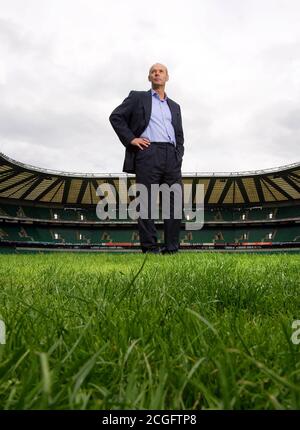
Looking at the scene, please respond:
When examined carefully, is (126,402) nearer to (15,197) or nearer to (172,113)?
(172,113)

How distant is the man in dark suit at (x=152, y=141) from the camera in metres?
6.54

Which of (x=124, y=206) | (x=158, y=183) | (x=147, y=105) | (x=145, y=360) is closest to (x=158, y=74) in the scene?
(x=147, y=105)

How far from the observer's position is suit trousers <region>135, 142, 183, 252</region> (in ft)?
21.4

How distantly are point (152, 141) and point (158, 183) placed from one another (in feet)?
2.28

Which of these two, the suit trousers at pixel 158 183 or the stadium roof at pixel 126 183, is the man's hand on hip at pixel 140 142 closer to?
the suit trousers at pixel 158 183

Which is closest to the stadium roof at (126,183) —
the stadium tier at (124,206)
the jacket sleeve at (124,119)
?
the stadium tier at (124,206)

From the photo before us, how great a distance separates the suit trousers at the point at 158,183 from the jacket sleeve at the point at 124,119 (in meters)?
0.32

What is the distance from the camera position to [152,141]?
21.9 feet

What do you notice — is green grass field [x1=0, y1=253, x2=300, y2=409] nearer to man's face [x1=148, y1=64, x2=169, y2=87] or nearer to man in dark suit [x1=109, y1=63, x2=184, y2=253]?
man in dark suit [x1=109, y1=63, x2=184, y2=253]

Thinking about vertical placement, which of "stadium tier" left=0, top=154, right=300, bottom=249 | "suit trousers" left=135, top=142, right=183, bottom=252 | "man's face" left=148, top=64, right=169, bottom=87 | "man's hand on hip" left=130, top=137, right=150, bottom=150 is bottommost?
"suit trousers" left=135, top=142, right=183, bottom=252

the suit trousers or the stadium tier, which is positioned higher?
the stadium tier

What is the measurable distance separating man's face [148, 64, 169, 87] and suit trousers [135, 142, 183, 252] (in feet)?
3.40

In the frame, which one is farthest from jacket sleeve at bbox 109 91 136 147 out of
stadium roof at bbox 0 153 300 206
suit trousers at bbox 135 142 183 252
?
stadium roof at bbox 0 153 300 206
